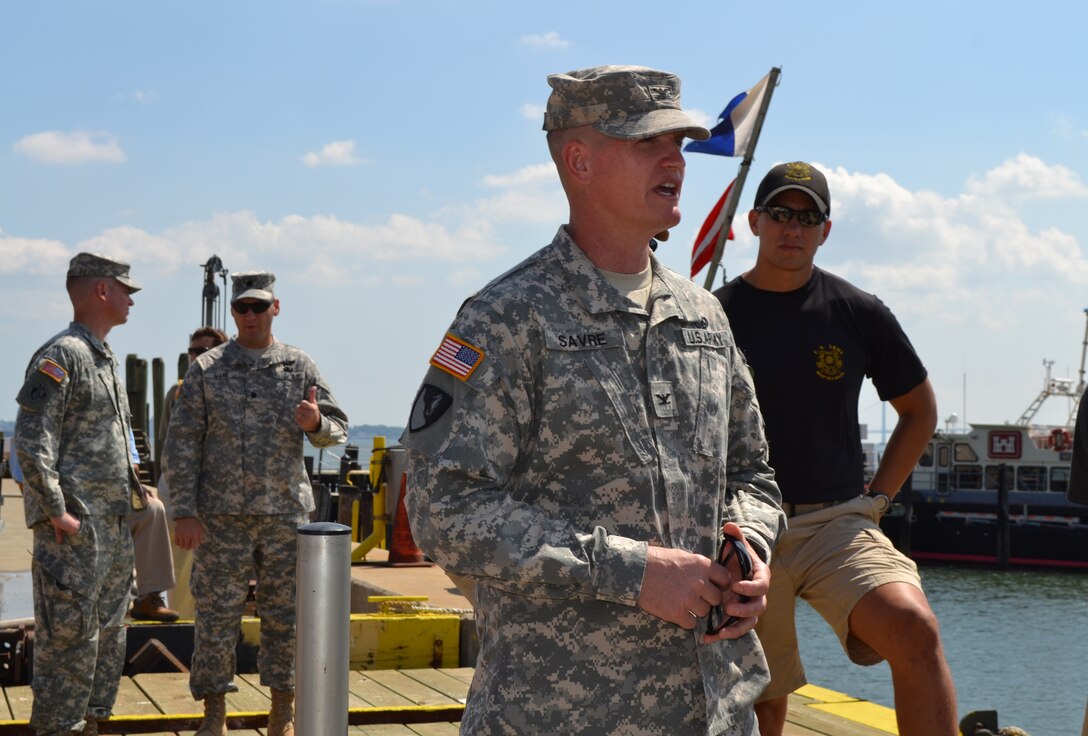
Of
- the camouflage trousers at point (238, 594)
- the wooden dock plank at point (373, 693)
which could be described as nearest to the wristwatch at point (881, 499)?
the camouflage trousers at point (238, 594)

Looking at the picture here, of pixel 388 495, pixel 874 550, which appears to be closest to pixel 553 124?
pixel 874 550

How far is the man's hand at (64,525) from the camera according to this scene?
5.41m

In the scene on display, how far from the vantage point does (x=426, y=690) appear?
23.1ft

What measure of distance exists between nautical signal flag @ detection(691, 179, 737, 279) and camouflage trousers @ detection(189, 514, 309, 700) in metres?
7.34

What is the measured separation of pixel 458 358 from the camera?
244 centimetres

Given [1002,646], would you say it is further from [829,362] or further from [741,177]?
[829,362]

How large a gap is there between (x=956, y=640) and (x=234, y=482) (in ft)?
97.7

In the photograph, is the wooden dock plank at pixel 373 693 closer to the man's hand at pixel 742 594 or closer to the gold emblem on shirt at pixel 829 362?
the gold emblem on shirt at pixel 829 362

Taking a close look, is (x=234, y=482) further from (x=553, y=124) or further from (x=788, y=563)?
(x=553, y=124)

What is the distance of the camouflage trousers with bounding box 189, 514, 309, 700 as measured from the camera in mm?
6016

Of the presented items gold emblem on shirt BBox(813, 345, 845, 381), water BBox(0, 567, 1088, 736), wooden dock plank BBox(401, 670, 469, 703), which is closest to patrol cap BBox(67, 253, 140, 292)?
wooden dock plank BBox(401, 670, 469, 703)

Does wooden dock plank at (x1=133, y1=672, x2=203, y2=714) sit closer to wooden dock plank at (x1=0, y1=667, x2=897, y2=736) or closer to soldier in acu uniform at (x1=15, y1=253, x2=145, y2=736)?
wooden dock plank at (x1=0, y1=667, x2=897, y2=736)

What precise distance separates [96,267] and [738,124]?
27.4ft

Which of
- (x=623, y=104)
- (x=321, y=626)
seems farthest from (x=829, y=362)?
(x=623, y=104)
